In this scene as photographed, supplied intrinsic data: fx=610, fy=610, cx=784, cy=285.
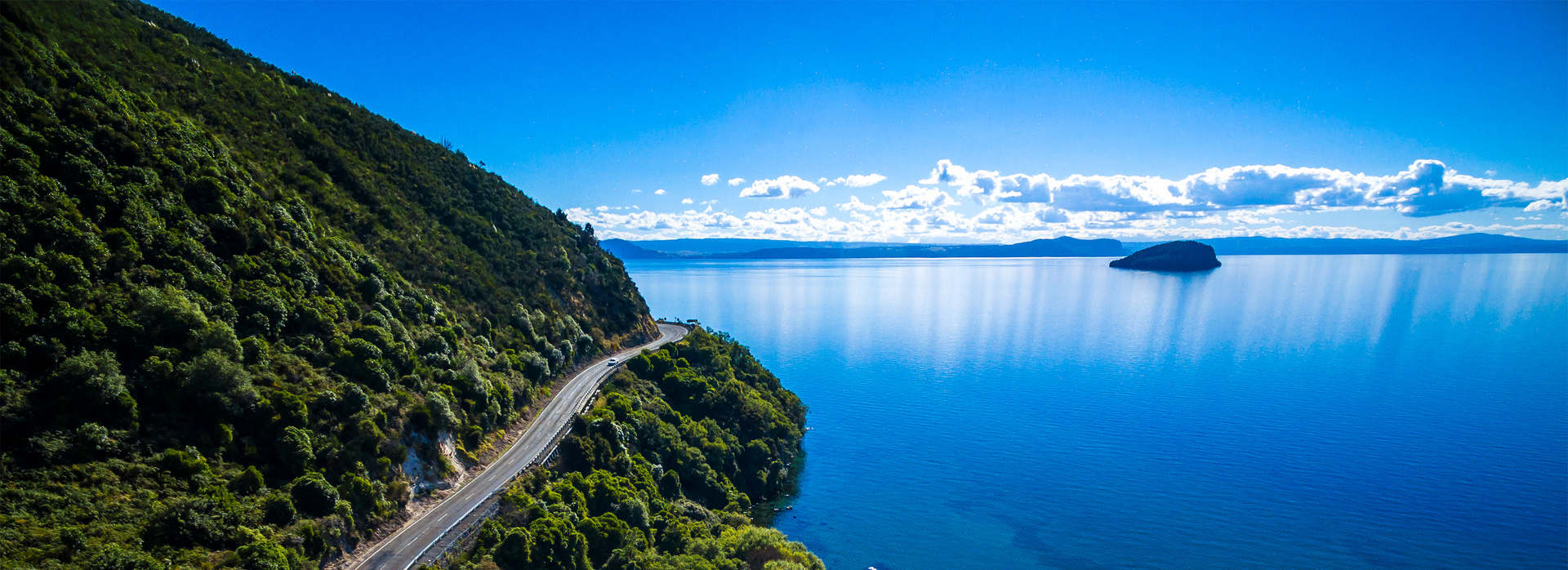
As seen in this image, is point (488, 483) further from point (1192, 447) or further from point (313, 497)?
point (1192, 447)

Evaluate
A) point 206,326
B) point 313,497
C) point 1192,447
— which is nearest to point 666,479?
point 313,497

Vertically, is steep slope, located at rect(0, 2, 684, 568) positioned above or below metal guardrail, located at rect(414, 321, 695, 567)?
above

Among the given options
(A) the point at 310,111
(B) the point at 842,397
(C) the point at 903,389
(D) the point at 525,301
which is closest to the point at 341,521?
(D) the point at 525,301

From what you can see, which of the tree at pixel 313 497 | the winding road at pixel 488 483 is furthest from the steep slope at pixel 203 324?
the winding road at pixel 488 483

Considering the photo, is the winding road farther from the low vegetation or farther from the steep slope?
the steep slope

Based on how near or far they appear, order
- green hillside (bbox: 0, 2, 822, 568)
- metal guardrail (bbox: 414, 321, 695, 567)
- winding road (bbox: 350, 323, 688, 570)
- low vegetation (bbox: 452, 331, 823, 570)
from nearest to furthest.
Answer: green hillside (bbox: 0, 2, 822, 568)
winding road (bbox: 350, 323, 688, 570)
metal guardrail (bbox: 414, 321, 695, 567)
low vegetation (bbox: 452, 331, 823, 570)

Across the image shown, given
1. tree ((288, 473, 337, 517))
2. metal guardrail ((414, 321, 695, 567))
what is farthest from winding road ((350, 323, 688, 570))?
tree ((288, 473, 337, 517))

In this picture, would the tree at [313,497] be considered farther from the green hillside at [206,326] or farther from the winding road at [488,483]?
the winding road at [488,483]
